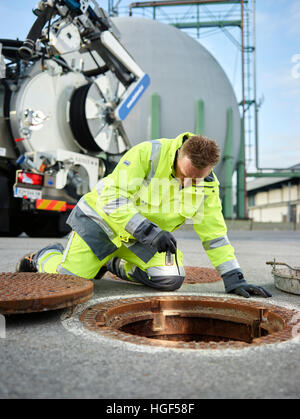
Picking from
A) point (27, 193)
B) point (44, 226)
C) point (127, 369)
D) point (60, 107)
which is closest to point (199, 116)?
point (44, 226)

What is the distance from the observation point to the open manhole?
A: 179 centimetres

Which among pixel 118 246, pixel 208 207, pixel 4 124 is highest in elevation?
pixel 4 124

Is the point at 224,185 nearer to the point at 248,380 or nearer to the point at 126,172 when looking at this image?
the point at 126,172

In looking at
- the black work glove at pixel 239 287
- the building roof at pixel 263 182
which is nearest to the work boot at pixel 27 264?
the black work glove at pixel 239 287

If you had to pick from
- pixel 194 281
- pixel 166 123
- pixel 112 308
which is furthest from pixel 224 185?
pixel 112 308

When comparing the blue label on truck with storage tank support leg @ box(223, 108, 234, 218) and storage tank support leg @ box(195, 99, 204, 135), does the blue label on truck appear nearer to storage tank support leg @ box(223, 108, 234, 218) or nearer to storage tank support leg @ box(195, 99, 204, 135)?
storage tank support leg @ box(195, 99, 204, 135)

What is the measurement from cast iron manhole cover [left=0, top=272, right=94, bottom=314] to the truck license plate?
3347mm

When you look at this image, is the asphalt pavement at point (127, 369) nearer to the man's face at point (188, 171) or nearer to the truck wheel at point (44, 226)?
the man's face at point (188, 171)

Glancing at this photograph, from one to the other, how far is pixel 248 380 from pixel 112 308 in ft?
2.86

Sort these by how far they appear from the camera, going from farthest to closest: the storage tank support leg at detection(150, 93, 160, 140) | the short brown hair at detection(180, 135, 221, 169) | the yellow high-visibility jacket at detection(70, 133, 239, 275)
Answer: the storage tank support leg at detection(150, 93, 160, 140) → the yellow high-visibility jacket at detection(70, 133, 239, 275) → the short brown hair at detection(180, 135, 221, 169)

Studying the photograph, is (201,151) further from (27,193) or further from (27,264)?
(27,193)

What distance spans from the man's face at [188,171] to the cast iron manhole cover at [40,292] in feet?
2.62

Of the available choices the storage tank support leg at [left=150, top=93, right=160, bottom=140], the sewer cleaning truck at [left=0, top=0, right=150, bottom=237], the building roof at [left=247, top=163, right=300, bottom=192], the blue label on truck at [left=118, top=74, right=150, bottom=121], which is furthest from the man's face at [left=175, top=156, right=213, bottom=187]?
the building roof at [left=247, top=163, right=300, bottom=192]

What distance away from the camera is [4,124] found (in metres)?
5.27
